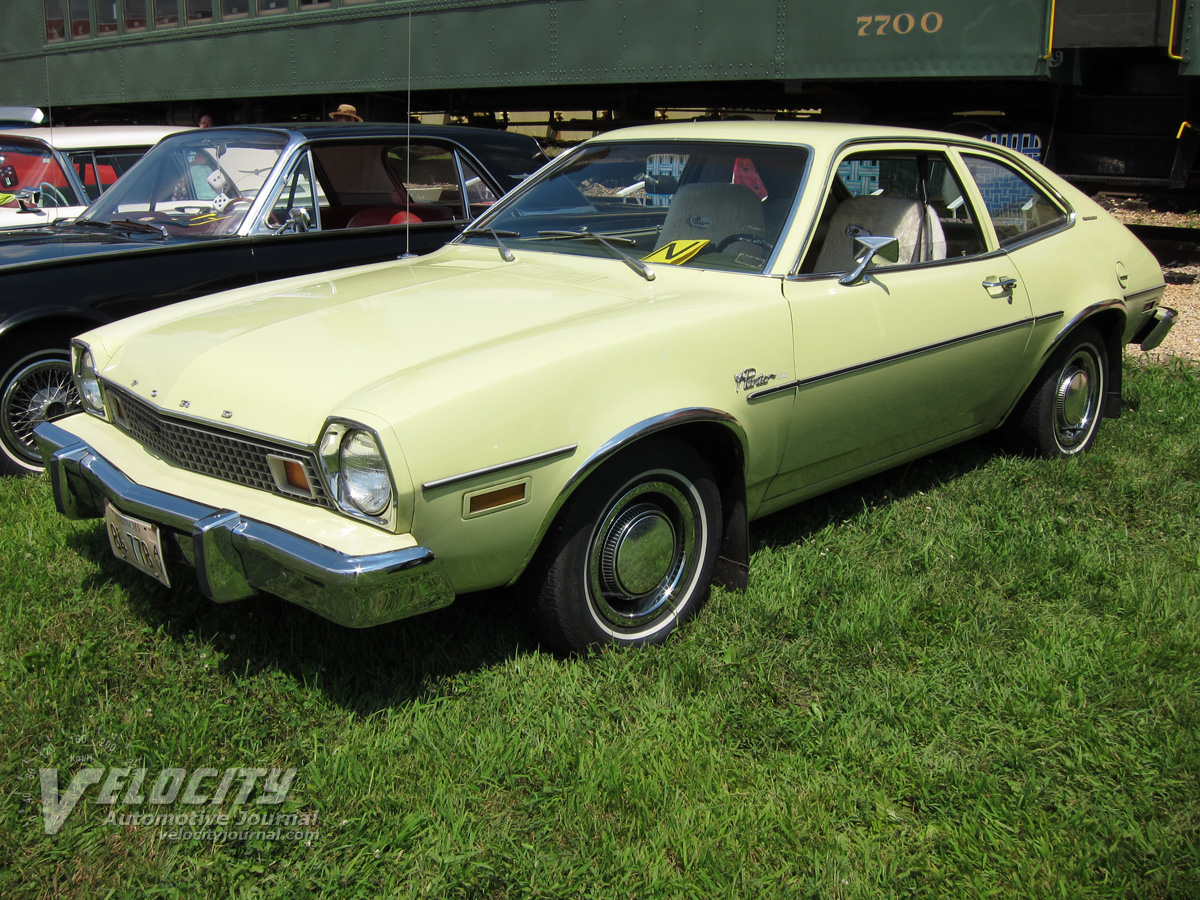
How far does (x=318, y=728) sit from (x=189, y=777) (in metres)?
0.31

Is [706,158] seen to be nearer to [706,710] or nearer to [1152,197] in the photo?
[706,710]

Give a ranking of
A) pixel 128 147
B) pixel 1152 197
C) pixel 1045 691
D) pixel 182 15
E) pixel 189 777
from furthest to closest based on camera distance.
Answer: pixel 182 15
pixel 1152 197
pixel 128 147
pixel 1045 691
pixel 189 777

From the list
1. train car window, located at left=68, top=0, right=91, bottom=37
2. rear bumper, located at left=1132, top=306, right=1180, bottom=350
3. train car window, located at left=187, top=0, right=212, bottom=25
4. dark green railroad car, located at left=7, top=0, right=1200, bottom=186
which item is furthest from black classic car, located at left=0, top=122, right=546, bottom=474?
train car window, located at left=68, top=0, right=91, bottom=37

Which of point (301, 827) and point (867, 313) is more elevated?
point (867, 313)

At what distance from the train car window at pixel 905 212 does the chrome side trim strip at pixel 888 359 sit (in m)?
0.31

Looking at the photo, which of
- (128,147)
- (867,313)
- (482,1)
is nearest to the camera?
(867,313)

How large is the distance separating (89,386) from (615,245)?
1.73 m

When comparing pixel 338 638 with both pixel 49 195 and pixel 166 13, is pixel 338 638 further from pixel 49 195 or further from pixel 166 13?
pixel 166 13

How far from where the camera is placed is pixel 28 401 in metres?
4.16

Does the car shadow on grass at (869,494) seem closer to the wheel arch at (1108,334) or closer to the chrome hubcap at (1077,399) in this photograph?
the chrome hubcap at (1077,399)

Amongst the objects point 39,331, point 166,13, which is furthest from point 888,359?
point 166,13

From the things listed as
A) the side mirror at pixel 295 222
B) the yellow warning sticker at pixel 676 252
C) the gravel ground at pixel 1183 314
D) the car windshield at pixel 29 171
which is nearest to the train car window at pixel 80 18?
the car windshield at pixel 29 171

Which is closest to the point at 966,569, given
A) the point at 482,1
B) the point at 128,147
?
the point at 128,147

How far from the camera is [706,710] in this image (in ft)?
8.78
